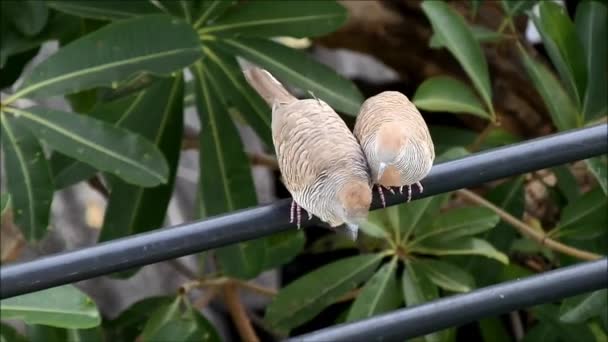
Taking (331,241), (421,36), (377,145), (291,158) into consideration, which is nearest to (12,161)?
(291,158)

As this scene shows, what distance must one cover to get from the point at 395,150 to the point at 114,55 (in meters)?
0.48

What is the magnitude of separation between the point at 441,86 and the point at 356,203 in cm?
58

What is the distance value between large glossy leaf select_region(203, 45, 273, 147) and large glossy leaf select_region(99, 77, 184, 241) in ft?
0.17

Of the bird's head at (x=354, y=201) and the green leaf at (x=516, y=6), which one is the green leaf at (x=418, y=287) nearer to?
the green leaf at (x=516, y=6)

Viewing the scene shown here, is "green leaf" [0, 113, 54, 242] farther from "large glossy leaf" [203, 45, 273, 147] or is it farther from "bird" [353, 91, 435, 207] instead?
"bird" [353, 91, 435, 207]

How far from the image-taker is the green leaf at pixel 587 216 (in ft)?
3.56

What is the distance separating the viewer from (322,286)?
1104 millimetres

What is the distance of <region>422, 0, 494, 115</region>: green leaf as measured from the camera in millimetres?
1061

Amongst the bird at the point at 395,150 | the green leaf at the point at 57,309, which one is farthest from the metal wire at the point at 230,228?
the green leaf at the point at 57,309

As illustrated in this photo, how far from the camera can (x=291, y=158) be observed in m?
0.69

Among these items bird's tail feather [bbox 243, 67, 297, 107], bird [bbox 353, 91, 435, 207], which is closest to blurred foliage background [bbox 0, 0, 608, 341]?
bird's tail feather [bbox 243, 67, 297, 107]

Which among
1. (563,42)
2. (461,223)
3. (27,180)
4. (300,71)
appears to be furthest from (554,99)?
(27,180)

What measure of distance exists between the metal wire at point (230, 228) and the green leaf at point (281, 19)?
502mm

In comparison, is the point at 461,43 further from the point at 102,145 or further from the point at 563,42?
the point at 102,145
